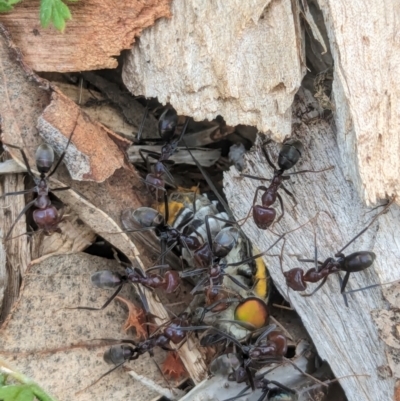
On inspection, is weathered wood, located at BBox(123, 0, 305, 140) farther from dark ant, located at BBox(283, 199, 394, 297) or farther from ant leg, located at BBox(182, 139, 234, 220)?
dark ant, located at BBox(283, 199, 394, 297)

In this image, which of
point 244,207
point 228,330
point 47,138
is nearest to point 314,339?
point 228,330

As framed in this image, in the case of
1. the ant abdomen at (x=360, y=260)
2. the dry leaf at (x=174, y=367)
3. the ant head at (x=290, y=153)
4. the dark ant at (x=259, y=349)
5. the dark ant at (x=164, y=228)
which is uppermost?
the ant head at (x=290, y=153)

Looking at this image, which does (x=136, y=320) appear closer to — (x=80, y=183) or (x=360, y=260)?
(x=80, y=183)

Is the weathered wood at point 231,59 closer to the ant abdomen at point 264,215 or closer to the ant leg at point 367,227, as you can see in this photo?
the ant abdomen at point 264,215

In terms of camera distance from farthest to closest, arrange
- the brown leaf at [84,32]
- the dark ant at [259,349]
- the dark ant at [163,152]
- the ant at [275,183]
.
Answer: the dark ant at [163,152]
the dark ant at [259,349]
the ant at [275,183]
the brown leaf at [84,32]

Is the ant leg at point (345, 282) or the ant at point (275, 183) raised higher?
the ant at point (275, 183)

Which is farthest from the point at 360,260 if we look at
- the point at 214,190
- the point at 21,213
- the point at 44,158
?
the point at 21,213

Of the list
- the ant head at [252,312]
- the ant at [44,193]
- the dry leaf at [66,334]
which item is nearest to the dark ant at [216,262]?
the ant head at [252,312]
